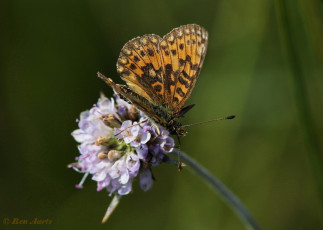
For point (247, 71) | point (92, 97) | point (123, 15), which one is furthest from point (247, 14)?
point (92, 97)

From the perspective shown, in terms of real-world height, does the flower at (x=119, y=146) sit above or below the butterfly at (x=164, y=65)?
below

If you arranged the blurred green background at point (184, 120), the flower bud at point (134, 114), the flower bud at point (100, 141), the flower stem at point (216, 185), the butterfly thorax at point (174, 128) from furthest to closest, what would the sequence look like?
the blurred green background at point (184, 120)
the flower bud at point (134, 114)
the flower bud at point (100, 141)
the butterfly thorax at point (174, 128)
the flower stem at point (216, 185)

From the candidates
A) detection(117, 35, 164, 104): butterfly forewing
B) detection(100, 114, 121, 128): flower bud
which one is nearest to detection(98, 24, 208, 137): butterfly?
detection(117, 35, 164, 104): butterfly forewing

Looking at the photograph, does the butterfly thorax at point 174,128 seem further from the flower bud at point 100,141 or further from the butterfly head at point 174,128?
the flower bud at point 100,141

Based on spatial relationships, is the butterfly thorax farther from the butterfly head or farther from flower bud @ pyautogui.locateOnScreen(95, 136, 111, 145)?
flower bud @ pyautogui.locateOnScreen(95, 136, 111, 145)

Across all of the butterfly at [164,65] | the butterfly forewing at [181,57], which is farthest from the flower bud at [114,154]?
the butterfly forewing at [181,57]

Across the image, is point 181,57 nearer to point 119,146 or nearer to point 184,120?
point 119,146
